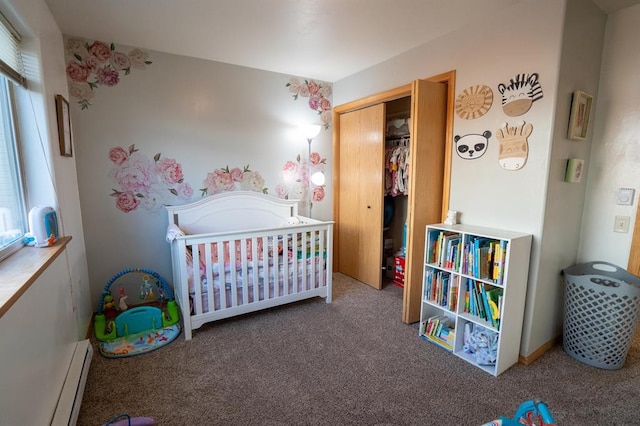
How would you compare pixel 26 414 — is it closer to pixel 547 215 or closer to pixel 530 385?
pixel 530 385

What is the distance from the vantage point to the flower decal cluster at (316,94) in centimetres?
330

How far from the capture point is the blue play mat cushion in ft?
6.62

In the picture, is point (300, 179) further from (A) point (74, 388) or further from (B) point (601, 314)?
(B) point (601, 314)

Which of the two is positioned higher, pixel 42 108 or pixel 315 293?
pixel 42 108

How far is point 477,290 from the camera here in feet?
6.51

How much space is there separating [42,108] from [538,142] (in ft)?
9.31

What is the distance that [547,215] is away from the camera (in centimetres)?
183

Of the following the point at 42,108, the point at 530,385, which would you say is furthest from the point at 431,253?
the point at 42,108

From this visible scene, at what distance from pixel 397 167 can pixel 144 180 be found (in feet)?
7.87

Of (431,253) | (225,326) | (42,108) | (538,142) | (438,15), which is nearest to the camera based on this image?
(42,108)

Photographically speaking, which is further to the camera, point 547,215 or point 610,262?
point 610,262

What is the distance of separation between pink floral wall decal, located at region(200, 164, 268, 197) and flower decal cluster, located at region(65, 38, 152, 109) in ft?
3.53

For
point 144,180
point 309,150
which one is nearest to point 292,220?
point 309,150

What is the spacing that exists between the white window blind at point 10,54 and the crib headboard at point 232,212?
1.35 metres
